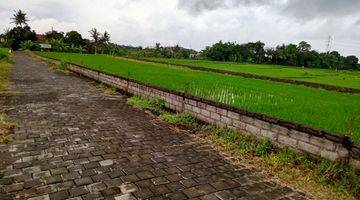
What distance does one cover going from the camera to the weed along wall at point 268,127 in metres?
5.11

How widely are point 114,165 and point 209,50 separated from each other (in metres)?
74.9

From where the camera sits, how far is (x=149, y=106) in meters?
10.7

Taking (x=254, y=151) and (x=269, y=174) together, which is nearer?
(x=269, y=174)

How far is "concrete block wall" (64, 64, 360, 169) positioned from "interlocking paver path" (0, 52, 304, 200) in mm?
980

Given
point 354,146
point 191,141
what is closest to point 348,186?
point 354,146

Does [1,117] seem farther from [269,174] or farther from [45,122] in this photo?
[269,174]

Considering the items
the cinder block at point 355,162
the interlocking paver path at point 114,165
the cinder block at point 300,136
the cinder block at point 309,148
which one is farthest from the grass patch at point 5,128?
the cinder block at point 355,162

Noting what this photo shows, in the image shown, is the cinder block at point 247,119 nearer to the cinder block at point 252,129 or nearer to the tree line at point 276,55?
the cinder block at point 252,129

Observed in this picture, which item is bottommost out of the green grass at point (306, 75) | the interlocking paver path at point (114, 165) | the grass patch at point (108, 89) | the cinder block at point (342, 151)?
the interlocking paver path at point (114, 165)

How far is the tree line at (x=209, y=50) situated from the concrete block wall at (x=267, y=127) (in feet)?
208

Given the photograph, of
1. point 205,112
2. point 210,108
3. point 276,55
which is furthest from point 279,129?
point 276,55

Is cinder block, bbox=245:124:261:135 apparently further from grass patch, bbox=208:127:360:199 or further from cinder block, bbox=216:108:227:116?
cinder block, bbox=216:108:227:116

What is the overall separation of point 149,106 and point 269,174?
5.97 metres

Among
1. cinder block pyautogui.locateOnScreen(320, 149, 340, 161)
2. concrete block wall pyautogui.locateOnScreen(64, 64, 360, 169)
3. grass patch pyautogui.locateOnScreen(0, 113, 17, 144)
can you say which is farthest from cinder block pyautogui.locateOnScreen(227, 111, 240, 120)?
grass patch pyautogui.locateOnScreen(0, 113, 17, 144)
